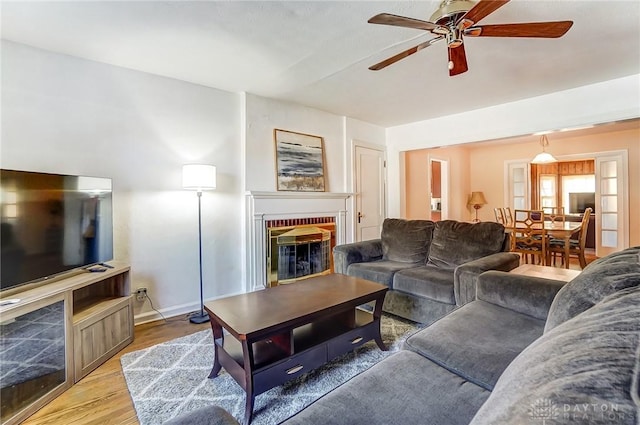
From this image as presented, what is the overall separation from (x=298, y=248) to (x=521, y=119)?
3216 mm

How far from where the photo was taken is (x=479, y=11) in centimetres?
157

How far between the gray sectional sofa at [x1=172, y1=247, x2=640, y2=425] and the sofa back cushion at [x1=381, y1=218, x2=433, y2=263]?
1172mm

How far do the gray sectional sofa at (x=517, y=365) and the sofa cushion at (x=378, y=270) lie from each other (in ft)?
3.10

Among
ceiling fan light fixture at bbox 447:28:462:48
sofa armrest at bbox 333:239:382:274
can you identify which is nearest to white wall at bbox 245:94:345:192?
sofa armrest at bbox 333:239:382:274

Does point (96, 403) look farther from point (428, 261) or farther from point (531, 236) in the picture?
point (531, 236)

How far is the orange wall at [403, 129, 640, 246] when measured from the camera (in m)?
5.10

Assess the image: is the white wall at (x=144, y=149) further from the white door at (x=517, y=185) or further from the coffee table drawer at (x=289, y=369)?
the white door at (x=517, y=185)

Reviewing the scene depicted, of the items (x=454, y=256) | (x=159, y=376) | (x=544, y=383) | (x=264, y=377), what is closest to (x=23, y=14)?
(x=159, y=376)

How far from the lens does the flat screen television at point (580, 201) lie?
7045 millimetres

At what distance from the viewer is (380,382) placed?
3.90 feet

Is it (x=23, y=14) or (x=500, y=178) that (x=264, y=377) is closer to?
(x=23, y=14)

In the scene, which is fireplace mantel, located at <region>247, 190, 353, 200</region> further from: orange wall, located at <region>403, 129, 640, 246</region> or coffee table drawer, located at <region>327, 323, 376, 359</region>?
coffee table drawer, located at <region>327, 323, 376, 359</region>

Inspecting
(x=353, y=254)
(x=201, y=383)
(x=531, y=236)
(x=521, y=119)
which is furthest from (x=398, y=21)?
(x=531, y=236)

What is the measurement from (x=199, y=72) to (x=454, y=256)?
306 centimetres
